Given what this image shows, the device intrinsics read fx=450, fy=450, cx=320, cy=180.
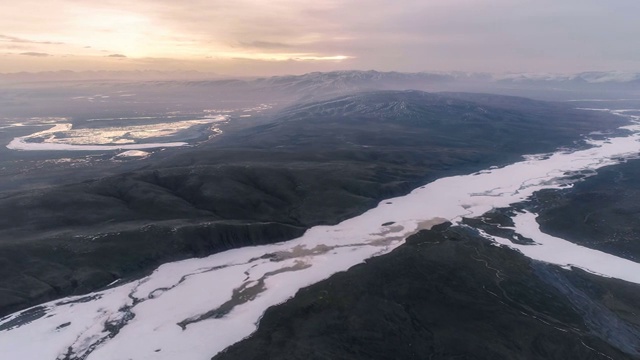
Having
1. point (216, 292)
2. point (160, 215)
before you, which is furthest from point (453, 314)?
point (160, 215)

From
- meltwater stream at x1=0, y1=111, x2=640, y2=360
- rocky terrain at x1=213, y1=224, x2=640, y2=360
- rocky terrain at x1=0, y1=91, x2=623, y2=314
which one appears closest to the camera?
rocky terrain at x1=213, y1=224, x2=640, y2=360

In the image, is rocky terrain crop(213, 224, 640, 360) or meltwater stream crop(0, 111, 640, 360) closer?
rocky terrain crop(213, 224, 640, 360)

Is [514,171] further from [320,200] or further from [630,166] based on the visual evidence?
[320,200]

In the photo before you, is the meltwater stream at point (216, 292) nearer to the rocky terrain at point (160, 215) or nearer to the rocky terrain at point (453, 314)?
the rocky terrain at point (160, 215)

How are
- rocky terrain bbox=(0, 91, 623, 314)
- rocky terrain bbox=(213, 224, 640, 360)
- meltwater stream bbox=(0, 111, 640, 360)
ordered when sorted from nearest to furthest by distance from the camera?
rocky terrain bbox=(213, 224, 640, 360) < meltwater stream bbox=(0, 111, 640, 360) < rocky terrain bbox=(0, 91, 623, 314)

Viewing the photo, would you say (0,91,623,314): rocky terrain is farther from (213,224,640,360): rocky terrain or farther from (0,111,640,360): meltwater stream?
(213,224,640,360): rocky terrain

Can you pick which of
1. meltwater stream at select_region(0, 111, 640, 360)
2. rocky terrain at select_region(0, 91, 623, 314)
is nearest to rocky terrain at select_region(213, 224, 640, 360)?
meltwater stream at select_region(0, 111, 640, 360)

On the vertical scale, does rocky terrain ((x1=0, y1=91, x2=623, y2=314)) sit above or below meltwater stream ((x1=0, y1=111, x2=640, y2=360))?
above

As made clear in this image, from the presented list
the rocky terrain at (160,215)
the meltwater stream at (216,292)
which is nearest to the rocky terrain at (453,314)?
the meltwater stream at (216,292)

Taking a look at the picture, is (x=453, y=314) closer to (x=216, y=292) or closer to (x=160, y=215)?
(x=216, y=292)

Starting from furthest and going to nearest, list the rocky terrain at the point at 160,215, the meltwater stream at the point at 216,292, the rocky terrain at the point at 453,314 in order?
1. the rocky terrain at the point at 160,215
2. the meltwater stream at the point at 216,292
3. the rocky terrain at the point at 453,314
